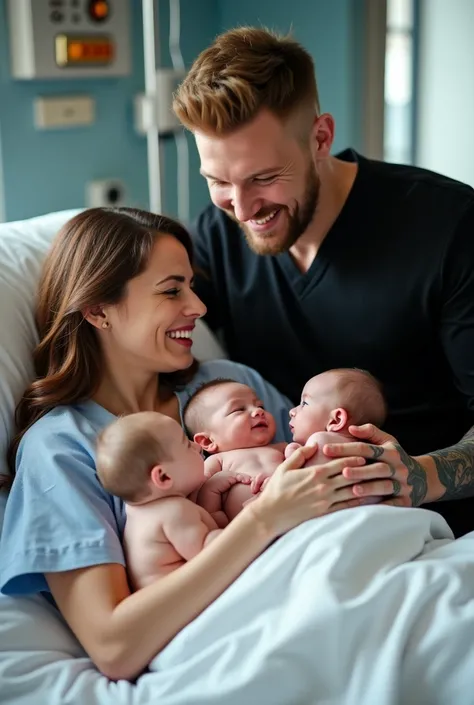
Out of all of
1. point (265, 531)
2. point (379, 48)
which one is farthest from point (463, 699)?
point (379, 48)

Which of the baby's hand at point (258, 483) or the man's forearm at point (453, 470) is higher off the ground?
the baby's hand at point (258, 483)

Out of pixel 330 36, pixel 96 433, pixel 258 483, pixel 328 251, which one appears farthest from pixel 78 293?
pixel 330 36

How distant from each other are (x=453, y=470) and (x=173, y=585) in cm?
60

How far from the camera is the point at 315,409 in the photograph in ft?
5.20

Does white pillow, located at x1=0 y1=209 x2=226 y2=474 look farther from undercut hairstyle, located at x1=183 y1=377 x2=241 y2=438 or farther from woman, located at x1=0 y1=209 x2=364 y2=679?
undercut hairstyle, located at x1=183 y1=377 x2=241 y2=438

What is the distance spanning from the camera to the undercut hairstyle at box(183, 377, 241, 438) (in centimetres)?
170

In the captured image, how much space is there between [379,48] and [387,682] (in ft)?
7.80

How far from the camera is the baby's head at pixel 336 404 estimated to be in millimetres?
1569

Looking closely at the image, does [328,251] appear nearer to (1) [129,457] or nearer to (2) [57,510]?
(1) [129,457]

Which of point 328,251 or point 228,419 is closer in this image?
point 228,419

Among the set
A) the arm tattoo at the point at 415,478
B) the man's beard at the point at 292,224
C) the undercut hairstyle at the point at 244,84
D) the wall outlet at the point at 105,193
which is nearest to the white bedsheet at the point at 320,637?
the arm tattoo at the point at 415,478

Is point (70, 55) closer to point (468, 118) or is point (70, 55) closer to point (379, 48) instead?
point (379, 48)

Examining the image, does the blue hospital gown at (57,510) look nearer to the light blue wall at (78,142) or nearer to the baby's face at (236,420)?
the baby's face at (236,420)

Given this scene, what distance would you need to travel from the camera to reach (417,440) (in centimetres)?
191
